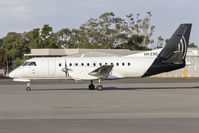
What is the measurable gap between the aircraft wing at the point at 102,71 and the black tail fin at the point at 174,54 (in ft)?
11.0

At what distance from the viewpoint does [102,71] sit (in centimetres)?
2991

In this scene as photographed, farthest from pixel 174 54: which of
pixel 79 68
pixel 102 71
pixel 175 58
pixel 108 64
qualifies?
pixel 79 68

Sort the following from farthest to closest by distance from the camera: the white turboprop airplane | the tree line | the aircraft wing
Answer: the tree line < the white turboprop airplane < the aircraft wing

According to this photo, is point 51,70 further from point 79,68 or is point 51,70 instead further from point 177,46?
point 177,46

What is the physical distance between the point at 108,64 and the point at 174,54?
5.29 metres

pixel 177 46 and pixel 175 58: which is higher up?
pixel 177 46

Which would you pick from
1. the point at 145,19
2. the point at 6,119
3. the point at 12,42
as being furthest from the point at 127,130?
the point at 12,42


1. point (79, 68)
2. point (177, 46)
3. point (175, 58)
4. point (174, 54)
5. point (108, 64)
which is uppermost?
point (177, 46)

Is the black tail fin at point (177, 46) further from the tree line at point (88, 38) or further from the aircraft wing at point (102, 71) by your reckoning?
the tree line at point (88, 38)

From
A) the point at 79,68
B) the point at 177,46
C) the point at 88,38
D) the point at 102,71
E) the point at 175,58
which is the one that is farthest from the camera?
the point at 88,38

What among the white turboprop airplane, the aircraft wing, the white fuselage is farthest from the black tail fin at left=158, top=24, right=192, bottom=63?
the aircraft wing

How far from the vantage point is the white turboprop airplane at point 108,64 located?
99.5 ft

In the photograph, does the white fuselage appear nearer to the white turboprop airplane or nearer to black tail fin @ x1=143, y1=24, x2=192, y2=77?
the white turboprop airplane

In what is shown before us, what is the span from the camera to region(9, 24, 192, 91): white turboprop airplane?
30.3 m
